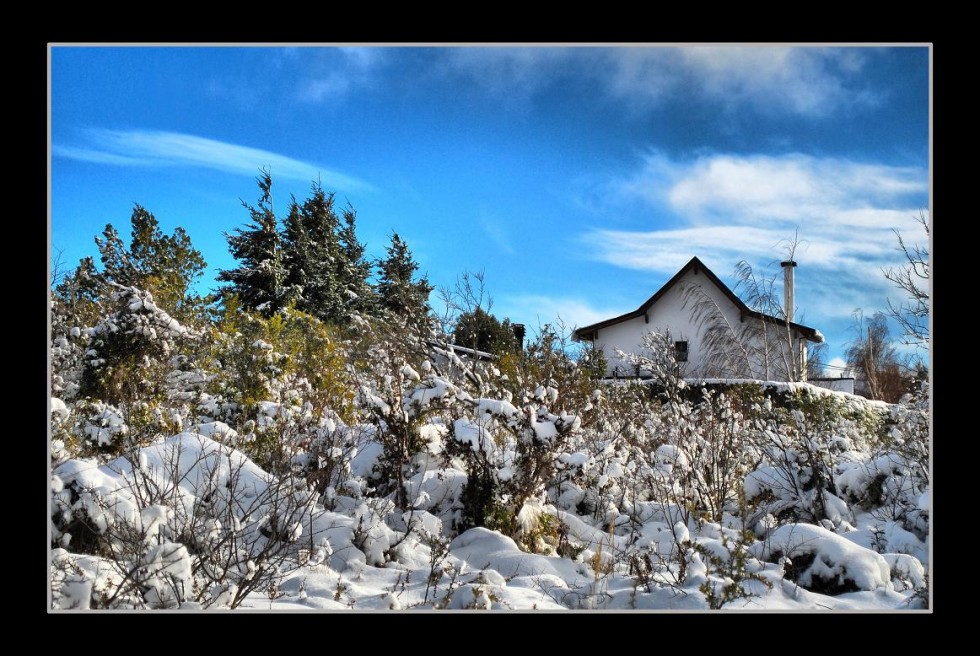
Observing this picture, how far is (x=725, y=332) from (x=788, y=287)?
4.16m

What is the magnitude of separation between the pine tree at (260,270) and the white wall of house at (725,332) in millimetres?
4558

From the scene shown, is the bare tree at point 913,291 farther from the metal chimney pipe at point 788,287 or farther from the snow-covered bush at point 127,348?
the snow-covered bush at point 127,348

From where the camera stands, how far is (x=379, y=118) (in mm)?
3996

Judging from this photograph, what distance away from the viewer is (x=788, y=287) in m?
5.92

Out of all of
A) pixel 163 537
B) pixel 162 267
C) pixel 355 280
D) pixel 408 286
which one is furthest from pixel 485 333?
pixel 355 280

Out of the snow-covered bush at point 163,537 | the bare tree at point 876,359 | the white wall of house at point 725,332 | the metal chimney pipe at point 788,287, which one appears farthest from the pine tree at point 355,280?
the bare tree at point 876,359

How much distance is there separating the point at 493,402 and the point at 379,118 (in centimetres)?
204

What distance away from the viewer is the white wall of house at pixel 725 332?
862 cm

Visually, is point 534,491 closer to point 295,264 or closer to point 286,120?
point 286,120

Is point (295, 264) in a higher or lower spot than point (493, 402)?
higher

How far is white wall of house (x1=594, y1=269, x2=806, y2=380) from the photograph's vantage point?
28.3ft
